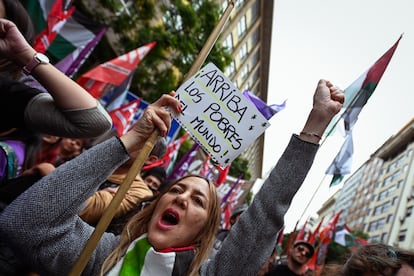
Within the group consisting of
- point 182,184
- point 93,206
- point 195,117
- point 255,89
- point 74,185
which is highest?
point 255,89

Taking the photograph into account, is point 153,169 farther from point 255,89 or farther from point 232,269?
point 255,89

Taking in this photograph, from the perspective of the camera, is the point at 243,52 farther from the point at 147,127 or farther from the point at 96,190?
the point at 96,190

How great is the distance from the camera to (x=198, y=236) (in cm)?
166

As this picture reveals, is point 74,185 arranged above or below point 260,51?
below

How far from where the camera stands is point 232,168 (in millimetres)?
28594

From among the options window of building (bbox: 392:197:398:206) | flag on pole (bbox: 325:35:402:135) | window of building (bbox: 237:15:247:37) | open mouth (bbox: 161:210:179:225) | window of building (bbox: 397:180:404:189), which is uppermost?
window of building (bbox: 237:15:247:37)

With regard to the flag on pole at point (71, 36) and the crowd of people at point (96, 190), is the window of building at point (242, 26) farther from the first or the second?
the crowd of people at point (96, 190)

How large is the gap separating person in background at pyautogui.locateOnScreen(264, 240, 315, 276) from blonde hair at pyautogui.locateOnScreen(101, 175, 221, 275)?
2616mm

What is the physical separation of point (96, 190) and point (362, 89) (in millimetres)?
3378

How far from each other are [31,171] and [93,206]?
0.42 metres

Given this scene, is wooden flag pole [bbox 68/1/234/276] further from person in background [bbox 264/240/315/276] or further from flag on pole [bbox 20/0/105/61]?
flag on pole [bbox 20/0/105/61]

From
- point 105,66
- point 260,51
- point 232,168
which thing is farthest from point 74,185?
point 260,51

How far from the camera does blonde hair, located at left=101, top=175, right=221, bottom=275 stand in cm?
143

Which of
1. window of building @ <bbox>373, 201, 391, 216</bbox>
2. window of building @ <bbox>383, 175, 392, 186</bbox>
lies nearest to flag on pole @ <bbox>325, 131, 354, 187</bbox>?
window of building @ <bbox>373, 201, 391, 216</bbox>
